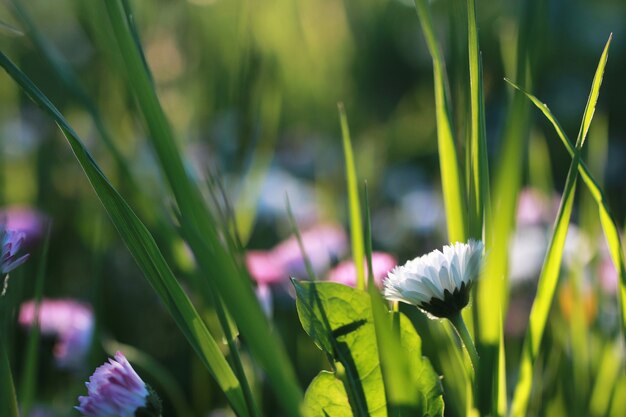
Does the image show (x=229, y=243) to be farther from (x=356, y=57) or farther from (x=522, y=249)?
(x=356, y=57)

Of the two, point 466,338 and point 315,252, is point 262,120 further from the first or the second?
point 466,338

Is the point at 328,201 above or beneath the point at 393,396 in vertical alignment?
beneath

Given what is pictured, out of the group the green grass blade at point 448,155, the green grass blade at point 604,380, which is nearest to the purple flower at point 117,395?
the green grass blade at point 448,155

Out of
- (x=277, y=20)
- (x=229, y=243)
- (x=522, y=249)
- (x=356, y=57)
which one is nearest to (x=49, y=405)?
(x=229, y=243)

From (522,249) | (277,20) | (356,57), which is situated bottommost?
(522,249)

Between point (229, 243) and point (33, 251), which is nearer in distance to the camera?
point (229, 243)

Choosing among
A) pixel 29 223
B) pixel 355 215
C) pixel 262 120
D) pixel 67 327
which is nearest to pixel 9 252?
pixel 355 215
